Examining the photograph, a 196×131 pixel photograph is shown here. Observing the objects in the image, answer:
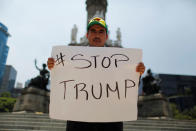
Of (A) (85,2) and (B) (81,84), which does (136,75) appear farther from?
(A) (85,2)

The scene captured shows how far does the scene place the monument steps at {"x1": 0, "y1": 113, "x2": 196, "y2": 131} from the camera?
20.8 feet

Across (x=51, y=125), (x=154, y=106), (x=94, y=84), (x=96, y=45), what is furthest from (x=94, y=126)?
(x=154, y=106)

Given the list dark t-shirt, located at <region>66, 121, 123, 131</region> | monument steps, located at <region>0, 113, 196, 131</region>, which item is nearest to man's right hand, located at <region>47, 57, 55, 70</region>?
dark t-shirt, located at <region>66, 121, 123, 131</region>

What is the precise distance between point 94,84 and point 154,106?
1250 centimetres

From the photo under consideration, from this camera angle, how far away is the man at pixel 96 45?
1782mm

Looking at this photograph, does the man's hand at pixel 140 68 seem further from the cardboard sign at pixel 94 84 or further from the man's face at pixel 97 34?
the man's face at pixel 97 34

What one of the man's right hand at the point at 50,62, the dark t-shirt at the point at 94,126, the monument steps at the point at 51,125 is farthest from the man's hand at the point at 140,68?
the monument steps at the point at 51,125

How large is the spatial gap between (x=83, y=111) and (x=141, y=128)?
19.1ft

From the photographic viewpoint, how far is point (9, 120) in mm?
7191

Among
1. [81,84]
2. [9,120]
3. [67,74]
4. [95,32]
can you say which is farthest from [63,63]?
[9,120]

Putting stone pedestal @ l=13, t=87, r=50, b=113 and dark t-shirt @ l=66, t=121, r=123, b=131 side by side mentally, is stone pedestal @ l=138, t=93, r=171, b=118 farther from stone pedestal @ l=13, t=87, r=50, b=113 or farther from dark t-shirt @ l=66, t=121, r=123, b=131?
dark t-shirt @ l=66, t=121, r=123, b=131

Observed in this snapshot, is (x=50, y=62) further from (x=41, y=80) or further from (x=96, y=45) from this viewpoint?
(x=41, y=80)

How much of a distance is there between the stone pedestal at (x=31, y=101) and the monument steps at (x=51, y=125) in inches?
205

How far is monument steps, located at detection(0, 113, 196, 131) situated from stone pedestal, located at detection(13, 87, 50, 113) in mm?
5201
